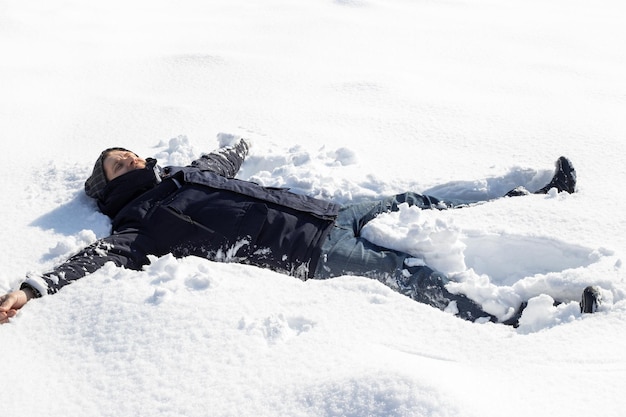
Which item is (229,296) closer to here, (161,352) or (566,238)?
(161,352)

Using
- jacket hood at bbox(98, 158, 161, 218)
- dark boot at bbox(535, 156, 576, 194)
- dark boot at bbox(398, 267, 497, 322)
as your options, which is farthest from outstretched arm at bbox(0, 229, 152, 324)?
dark boot at bbox(535, 156, 576, 194)

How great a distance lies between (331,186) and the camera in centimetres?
309

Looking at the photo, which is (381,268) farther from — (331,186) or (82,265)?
(82,265)

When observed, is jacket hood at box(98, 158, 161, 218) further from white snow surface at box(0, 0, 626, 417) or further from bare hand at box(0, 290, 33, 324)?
bare hand at box(0, 290, 33, 324)

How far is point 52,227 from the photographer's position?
2721 mm

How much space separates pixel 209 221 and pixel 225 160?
1.96 feet

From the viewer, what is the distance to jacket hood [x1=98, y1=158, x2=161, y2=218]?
8.97 feet

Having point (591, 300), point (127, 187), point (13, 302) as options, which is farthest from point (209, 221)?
point (591, 300)

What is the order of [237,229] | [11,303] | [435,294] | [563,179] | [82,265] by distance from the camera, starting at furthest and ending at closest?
[563,179], [237,229], [435,294], [82,265], [11,303]

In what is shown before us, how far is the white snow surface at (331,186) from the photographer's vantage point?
168 cm

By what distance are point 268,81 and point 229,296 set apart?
247cm

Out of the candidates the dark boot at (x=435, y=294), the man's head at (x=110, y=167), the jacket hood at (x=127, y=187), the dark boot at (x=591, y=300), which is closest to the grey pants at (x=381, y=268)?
the dark boot at (x=435, y=294)

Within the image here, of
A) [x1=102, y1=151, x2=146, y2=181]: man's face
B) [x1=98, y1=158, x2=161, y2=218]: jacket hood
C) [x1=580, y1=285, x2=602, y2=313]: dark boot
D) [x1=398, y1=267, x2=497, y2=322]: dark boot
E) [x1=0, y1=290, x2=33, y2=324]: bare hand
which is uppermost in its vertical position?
[x1=580, y1=285, x2=602, y2=313]: dark boot

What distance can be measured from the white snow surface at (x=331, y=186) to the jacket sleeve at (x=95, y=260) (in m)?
0.05
